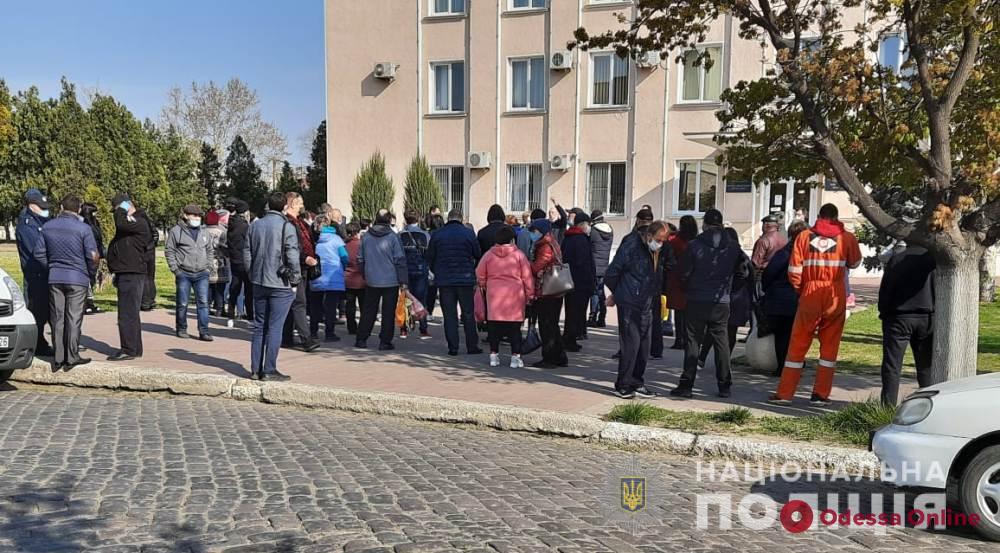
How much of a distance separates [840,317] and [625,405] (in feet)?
7.33

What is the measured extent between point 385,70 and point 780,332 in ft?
69.0

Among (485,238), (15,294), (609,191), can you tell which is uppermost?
(609,191)

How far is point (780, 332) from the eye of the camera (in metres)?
9.38

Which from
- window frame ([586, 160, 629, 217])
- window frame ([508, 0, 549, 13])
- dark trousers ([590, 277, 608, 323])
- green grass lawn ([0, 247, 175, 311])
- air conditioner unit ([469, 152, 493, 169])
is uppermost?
window frame ([508, 0, 549, 13])

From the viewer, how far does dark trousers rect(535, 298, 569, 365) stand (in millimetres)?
9773

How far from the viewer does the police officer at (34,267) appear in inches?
377

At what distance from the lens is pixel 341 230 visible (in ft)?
44.7

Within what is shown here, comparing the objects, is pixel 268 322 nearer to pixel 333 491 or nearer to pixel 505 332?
pixel 505 332

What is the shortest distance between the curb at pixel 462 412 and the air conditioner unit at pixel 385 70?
19973 mm

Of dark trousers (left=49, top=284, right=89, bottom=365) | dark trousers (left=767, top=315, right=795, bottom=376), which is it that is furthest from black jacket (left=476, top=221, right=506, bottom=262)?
dark trousers (left=49, top=284, right=89, bottom=365)

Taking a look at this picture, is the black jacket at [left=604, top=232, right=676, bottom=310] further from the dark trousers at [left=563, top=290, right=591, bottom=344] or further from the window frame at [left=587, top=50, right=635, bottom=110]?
the window frame at [left=587, top=50, right=635, bottom=110]

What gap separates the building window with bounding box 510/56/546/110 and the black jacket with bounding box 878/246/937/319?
19893 millimetres

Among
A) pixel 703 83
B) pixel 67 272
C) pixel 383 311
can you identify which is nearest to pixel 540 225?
pixel 383 311

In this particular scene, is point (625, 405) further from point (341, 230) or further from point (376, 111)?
point (376, 111)
